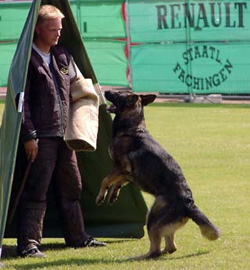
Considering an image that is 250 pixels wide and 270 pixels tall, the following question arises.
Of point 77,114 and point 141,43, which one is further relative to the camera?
point 141,43

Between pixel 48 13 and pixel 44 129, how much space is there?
0.94m

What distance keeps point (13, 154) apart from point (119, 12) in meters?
15.5

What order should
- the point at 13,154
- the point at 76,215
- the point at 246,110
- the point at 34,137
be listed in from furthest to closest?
the point at 246,110 → the point at 76,215 → the point at 34,137 → the point at 13,154

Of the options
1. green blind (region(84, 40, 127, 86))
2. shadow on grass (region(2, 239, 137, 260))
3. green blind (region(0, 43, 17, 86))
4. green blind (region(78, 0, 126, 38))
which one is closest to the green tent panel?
shadow on grass (region(2, 239, 137, 260))

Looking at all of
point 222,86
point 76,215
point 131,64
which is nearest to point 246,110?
point 222,86

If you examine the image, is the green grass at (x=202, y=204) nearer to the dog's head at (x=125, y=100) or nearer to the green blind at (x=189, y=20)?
the dog's head at (x=125, y=100)

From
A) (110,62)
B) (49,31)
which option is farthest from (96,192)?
(110,62)

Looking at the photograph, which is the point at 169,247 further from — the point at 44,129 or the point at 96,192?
the point at 44,129

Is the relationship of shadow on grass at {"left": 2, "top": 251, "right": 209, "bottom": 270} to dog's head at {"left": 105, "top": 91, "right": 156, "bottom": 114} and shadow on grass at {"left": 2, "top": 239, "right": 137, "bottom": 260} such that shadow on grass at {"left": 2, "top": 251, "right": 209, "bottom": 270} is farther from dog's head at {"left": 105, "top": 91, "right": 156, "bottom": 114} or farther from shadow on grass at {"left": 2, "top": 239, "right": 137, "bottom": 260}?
dog's head at {"left": 105, "top": 91, "right": 156, "bottom": 114}

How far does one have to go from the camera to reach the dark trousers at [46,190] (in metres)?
7.99

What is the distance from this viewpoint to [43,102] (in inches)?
310

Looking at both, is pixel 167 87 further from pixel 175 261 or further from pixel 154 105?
pixel 175 261

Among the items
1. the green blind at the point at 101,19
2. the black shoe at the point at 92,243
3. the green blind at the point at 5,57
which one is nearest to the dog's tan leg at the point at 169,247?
the black shoe at the point at 92,243

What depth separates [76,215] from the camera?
8422 mm
